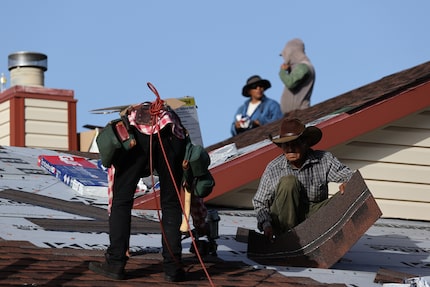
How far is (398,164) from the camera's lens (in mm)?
13188

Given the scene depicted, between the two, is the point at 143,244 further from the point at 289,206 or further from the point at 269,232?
the point at 289,206

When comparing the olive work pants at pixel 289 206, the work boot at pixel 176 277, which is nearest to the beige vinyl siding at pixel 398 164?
the olive work pants at pixel 289 206

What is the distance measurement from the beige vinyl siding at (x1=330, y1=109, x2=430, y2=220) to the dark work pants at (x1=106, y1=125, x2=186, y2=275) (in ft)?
17.3

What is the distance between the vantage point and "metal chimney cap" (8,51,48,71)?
22453 millimetres

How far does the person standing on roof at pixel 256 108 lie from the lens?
17141 millimetres

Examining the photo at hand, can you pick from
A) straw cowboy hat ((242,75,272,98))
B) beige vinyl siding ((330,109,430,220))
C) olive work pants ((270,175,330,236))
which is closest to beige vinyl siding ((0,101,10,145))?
straw cowboy hat ((242,75,272,98))

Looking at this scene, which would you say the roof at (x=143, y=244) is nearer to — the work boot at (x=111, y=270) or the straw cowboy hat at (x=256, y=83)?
the work boot at (x=111, y=270)

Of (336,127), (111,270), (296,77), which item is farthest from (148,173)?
(296,77)

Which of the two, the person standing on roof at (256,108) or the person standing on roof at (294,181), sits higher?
the person standing on roof at (256,108)

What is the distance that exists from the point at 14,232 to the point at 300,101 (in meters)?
8.30

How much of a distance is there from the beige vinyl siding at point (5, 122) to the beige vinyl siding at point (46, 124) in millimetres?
429

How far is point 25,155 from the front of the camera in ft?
49.8

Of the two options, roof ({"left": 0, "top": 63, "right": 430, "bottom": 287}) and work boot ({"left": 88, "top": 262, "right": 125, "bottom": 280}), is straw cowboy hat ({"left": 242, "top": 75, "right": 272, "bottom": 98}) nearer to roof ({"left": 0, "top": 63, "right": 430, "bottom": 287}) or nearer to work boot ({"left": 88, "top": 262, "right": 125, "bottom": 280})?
roof ({"left": 0, "top": 63, "right": 430, "bottom": 287})

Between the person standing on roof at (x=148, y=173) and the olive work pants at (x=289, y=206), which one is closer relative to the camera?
the person standing on roof at (x=148, y=173)
